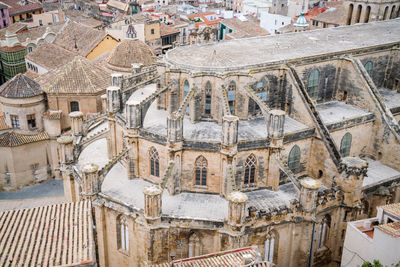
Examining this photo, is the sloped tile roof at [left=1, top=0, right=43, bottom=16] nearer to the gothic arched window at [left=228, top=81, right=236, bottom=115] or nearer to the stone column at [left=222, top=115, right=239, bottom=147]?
the gothic arched window at [left=228, top=81, right=236, bottom=115]

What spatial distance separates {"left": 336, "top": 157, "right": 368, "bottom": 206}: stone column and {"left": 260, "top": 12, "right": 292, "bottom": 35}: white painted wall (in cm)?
6973

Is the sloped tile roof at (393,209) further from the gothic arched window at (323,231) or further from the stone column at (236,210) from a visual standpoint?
the stone column at (236,210)

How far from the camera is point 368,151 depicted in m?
41.9

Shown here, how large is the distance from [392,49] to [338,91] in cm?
801

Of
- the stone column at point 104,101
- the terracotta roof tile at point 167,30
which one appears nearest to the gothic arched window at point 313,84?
the stone column at point 104,101

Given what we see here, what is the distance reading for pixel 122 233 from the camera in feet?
115

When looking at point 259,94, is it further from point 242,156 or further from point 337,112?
point 337,112

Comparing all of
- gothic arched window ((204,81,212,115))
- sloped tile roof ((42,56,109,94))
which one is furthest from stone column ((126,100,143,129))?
sloped tile roof ((42,56,109,94))

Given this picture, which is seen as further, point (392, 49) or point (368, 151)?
point (392, 49)

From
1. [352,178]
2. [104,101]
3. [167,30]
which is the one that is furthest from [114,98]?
[167,30]

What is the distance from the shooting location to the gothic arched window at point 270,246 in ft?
110

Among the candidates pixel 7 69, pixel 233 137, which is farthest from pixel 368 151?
pixel 7 69

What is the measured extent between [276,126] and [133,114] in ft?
37.9

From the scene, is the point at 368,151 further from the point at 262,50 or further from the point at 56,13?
the point at 56,13
